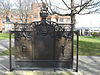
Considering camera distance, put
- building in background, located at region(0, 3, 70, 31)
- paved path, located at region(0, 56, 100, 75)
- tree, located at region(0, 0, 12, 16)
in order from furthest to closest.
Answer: tree, located at region(0, 0, 12, 16) → building in background, located at region(0, 3, 70, 31) → paved path, located at region(0, 56, 100, 75)

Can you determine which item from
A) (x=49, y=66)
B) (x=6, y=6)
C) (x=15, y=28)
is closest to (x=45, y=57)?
(x=49, y=66)

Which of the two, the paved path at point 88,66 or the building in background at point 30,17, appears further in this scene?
the building in background at point 30,17

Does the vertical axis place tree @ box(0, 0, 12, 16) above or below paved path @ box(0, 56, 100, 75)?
above

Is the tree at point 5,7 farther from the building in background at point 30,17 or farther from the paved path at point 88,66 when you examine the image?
the paved path at point 88,66

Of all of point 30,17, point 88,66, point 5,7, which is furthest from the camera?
point 30,17

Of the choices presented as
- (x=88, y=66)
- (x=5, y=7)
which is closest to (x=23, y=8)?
(x=5, y=7)

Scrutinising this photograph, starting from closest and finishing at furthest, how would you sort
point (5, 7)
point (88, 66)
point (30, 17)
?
point (88, 66)
point (5, 7)
point (30, 17)

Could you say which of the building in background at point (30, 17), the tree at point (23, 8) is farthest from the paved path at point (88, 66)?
the tree at point (23, 8)

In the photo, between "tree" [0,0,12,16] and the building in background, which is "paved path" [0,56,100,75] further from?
"tree" [0,0,12,16]

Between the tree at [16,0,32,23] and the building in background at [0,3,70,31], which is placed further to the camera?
the tree at [16,0,32,23]

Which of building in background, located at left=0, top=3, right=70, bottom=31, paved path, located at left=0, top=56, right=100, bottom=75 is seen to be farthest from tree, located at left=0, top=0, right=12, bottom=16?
paved path, located at left=0, top=56, right=100, bottom=75

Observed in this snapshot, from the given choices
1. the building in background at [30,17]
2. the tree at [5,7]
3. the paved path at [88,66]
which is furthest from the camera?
the tree at [5,7]

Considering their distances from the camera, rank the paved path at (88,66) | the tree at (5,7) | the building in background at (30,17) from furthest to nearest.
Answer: the tree at (5,7)
the building in background at (30,17)
the paved path at (88,66)

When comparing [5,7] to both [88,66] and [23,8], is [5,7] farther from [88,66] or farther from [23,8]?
[88,66]
